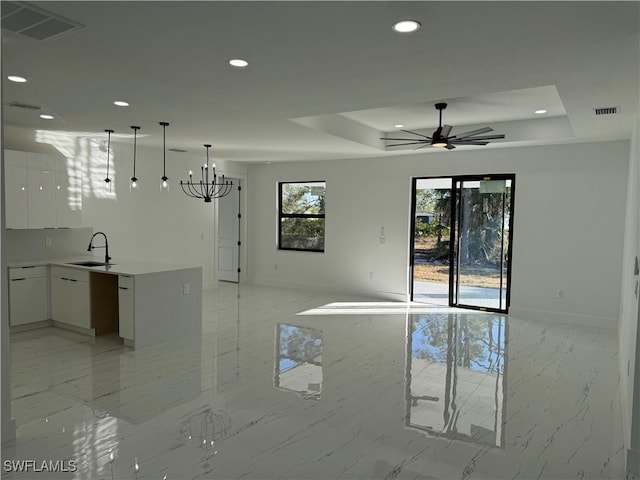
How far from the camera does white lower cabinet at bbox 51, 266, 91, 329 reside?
535 centimetres

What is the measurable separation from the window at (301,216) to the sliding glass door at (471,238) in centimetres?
207

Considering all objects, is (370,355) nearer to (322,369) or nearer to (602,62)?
(322,369)

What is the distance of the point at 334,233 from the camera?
348 inches

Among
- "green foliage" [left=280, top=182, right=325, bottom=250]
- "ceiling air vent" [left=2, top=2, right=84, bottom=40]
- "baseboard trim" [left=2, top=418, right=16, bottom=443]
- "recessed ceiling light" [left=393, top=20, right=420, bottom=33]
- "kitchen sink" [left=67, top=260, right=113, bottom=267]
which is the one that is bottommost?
"baseboard trim" [left=2, top=418, right=16, bottom=443]

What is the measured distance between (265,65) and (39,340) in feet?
14.0

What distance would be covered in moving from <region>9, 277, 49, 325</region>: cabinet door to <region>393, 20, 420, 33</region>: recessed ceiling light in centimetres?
526

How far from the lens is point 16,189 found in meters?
5.64

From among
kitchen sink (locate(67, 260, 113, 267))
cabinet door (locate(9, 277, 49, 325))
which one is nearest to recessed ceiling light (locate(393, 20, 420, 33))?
kitchen sink (locate(67, 260, 113, 267))

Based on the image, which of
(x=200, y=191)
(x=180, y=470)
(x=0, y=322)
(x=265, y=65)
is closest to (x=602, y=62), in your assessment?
(x=265, y=65)

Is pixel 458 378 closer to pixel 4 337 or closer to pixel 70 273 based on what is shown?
pixel 4 337

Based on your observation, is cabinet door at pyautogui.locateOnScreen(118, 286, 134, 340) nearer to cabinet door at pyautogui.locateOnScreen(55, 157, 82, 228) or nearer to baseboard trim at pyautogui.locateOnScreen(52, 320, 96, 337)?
baseboard trim at pyautogui.locateOnScreen(52, 320, 96, 337)

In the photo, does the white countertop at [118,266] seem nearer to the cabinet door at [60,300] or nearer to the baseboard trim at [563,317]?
the cabinet door at [60,300]

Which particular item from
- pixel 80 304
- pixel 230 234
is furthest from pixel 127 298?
pixel 230 234

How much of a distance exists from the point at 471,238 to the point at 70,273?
5730mm
